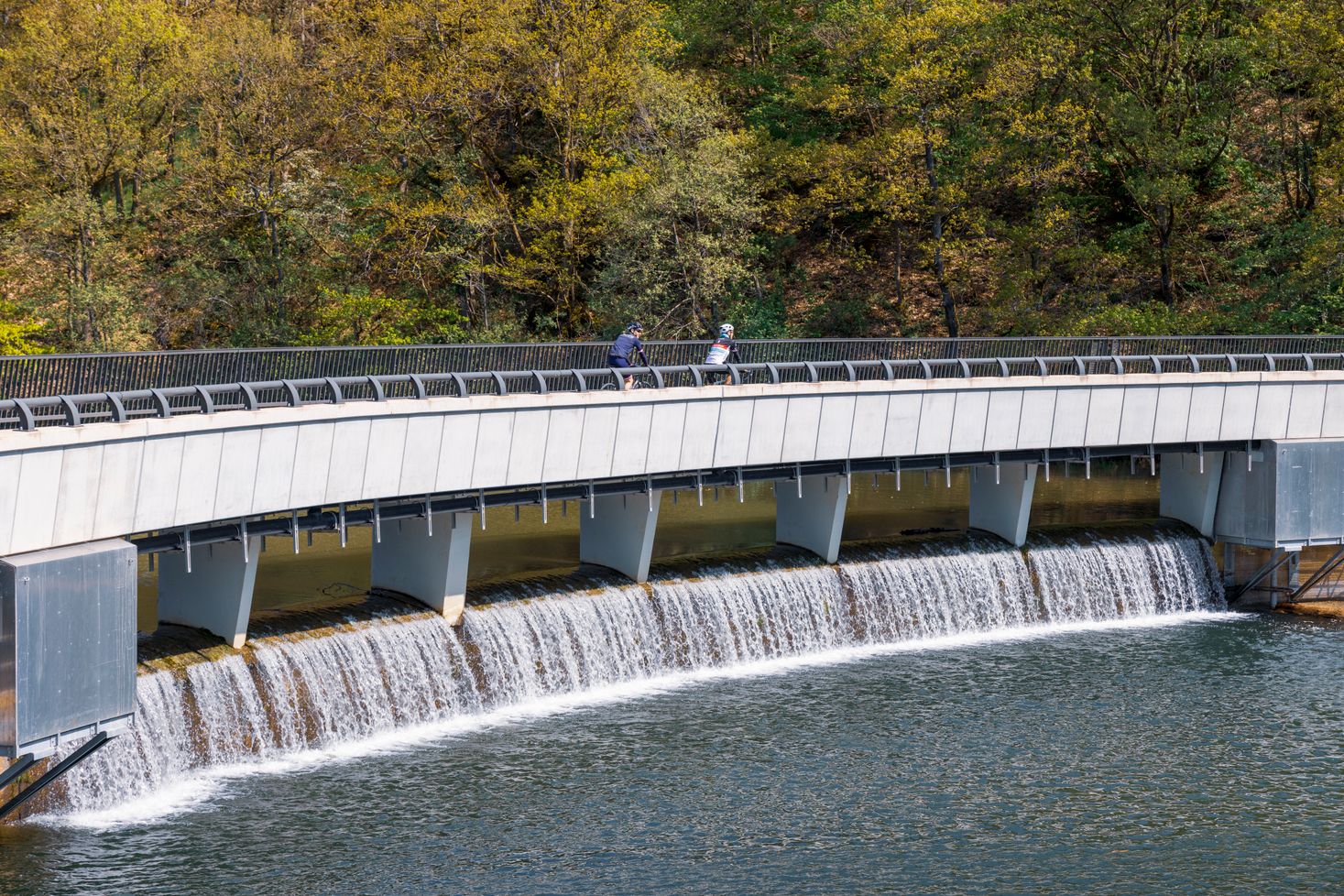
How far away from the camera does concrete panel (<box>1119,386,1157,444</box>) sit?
146ft

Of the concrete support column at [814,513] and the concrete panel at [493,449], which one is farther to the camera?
the concrete support column at [814,513]

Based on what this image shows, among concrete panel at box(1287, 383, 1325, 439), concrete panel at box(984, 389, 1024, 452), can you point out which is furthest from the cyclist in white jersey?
concrete panel at box(1287, 383, 1325, 439)

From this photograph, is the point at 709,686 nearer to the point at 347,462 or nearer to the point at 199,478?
the point at 347,462

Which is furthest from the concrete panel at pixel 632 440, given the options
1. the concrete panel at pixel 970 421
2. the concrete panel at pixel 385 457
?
the concrete panel at pixel 970 421

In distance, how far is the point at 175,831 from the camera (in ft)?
85.0

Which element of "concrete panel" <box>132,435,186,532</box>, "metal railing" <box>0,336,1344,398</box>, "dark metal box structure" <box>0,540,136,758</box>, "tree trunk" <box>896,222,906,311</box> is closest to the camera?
"dark metal box structure" <box>0,540,136,758</box>

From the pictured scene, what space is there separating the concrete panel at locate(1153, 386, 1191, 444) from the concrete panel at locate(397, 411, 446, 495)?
71.6ft

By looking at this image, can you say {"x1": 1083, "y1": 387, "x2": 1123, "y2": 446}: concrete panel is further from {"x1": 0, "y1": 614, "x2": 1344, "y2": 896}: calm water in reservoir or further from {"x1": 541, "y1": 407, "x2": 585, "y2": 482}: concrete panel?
{"x1": 541, "y1": 407, "x2": 585, "y2": 482}: concrete panel

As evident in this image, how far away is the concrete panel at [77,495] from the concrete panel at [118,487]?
0.41 ft

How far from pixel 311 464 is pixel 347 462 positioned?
917mm

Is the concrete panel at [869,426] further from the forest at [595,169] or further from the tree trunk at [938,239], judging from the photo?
the tree trunk at [938,239]

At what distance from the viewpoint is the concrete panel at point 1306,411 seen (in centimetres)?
4581

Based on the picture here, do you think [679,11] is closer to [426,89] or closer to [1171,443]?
[426,89]

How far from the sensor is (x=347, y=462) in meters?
32.4
